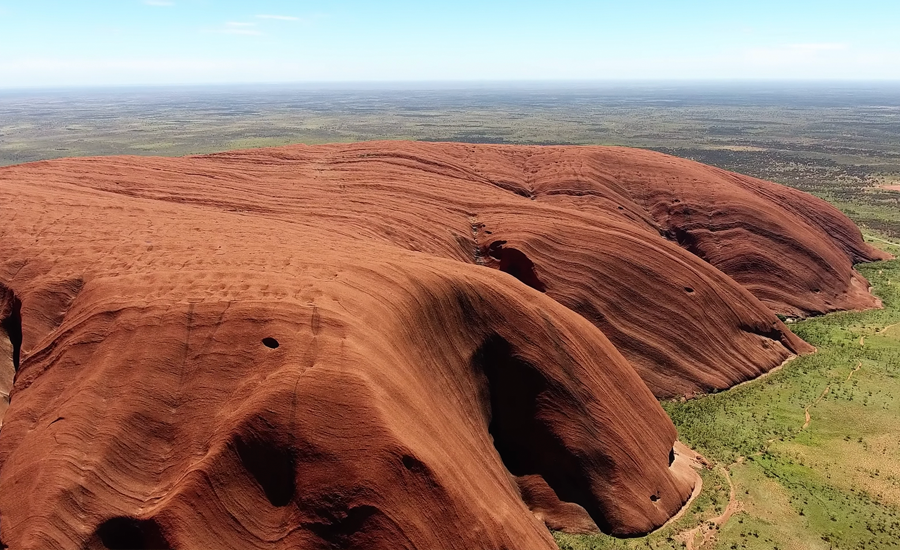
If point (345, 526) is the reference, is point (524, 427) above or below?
below

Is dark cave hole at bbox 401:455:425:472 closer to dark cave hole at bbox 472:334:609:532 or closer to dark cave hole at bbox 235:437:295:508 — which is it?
dark cave hole at bbox 235:437:295:508

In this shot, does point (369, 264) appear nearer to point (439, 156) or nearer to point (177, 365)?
point (177, 365)

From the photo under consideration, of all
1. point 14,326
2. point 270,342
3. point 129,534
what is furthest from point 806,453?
point 14,326

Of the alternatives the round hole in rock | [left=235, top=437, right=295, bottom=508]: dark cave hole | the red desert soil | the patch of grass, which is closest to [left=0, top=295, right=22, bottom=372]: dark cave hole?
the red desert soil

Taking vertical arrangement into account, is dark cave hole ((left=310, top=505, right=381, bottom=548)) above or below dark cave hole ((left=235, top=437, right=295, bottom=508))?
below

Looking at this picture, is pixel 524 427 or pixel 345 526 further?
pixel 524 427

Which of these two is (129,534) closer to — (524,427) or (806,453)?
(524,427)
